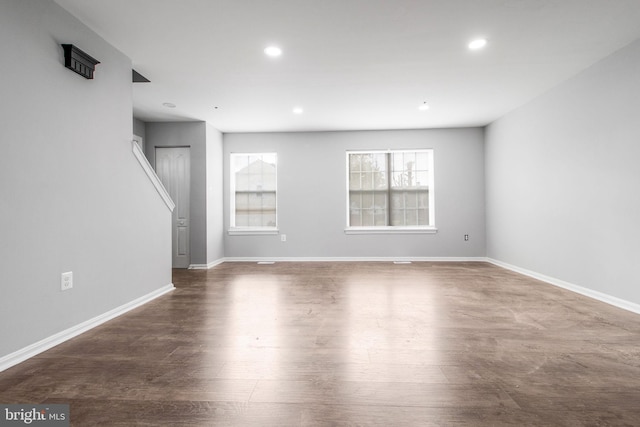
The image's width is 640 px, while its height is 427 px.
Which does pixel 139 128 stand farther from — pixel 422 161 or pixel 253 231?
pixel 422 161

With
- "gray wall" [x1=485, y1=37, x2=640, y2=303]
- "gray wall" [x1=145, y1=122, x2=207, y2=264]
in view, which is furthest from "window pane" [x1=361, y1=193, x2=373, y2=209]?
"gray wall" [x1=145, y1=122, x2=207, y2=264]

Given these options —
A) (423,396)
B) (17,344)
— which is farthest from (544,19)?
(17,344)

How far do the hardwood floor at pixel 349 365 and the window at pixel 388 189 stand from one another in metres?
2.92

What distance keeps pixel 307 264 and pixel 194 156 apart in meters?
2.73

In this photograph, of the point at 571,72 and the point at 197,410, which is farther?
the point at 571,72

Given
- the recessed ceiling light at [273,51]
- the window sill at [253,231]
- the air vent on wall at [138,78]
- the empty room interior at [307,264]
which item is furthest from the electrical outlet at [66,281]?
the window sill at [253,231]

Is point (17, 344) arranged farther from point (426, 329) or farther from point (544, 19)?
point (544, 19)

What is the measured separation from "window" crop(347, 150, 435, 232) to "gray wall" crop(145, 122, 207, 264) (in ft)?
8.87

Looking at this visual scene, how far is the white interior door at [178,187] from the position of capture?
17.9 ft

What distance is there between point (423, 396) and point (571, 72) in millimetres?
3962

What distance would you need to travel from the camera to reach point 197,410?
1.44 metres

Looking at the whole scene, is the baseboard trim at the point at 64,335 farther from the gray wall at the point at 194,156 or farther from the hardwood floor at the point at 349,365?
the gray wall at the point at 194,156

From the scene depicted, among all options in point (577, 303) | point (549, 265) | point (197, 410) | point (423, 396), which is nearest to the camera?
point (197, 410)

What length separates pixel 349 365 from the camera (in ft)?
6.11
